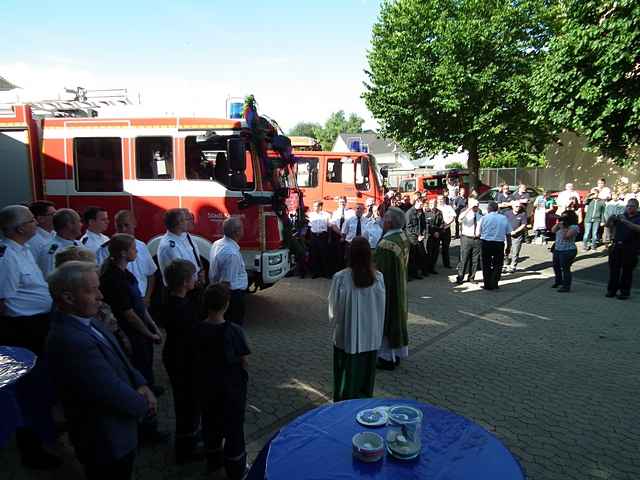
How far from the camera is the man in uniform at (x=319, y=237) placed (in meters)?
10.4

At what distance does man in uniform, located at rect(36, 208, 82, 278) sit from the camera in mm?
4133

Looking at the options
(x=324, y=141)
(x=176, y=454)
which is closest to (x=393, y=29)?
(x=176, y=454)

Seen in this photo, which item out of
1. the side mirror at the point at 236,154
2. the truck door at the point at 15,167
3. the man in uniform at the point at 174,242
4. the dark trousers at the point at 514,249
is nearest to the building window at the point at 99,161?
the truck door at the point at 15,167

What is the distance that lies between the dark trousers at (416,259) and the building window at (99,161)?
21.1ft

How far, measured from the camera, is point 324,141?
7800cm

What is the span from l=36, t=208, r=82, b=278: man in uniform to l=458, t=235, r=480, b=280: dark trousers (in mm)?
7860

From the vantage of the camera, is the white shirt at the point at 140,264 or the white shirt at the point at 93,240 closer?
the white shirt at the point at 140,264

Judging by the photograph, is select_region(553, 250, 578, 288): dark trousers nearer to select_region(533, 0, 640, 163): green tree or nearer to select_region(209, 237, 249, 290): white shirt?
select_region(533, 0, 640, 163): green tree

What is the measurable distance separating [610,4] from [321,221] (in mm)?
10426

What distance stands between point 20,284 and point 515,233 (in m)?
11.0

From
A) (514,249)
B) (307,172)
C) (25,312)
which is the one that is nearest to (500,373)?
(25,312)

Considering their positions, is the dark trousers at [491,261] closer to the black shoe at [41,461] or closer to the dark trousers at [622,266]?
the dark trousers at [622,266]

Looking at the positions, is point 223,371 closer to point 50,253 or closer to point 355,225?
point 50,253

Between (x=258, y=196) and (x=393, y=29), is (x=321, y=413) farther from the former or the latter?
(x=393, y=29)
